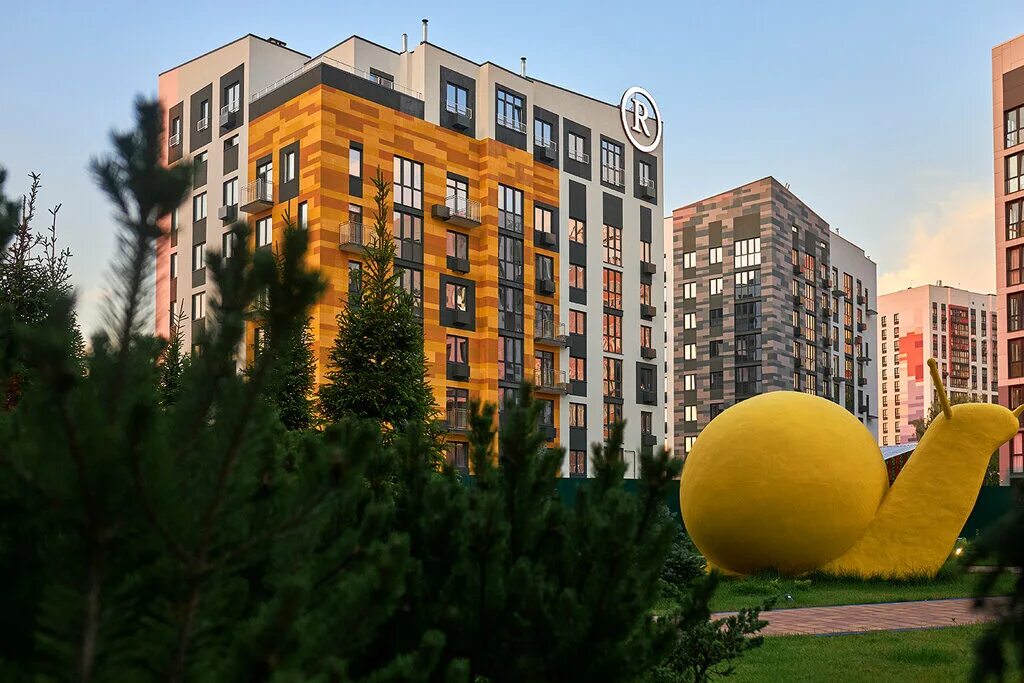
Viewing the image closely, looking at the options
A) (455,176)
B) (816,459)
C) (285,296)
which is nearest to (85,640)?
(285,296)

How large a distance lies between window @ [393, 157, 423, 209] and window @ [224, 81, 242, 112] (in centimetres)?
760

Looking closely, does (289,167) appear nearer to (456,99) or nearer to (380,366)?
(456,99)

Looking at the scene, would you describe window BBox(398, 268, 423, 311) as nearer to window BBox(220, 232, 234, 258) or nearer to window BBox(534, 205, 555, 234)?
window BBox(534, 205, 555, 234)

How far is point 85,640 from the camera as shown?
225cm

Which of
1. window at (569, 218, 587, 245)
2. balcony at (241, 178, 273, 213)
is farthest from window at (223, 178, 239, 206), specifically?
window at (569, 218, 587, 245)

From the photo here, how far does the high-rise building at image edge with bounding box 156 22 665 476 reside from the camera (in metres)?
38.6

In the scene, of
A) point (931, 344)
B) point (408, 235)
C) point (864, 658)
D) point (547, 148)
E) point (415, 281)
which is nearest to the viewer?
point (864, 658)

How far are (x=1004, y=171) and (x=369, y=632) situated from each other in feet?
182

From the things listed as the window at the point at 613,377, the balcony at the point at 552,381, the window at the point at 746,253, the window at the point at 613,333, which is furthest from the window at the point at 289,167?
the window at the point at 746,253

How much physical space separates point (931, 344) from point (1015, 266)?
8303 centimetres

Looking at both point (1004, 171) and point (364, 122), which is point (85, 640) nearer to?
point (364, 122)

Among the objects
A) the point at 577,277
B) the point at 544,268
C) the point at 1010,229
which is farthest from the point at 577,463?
the point at 1010,229

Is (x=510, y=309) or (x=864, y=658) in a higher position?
(x=510, y=309)

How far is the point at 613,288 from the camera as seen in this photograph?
4994 cm
